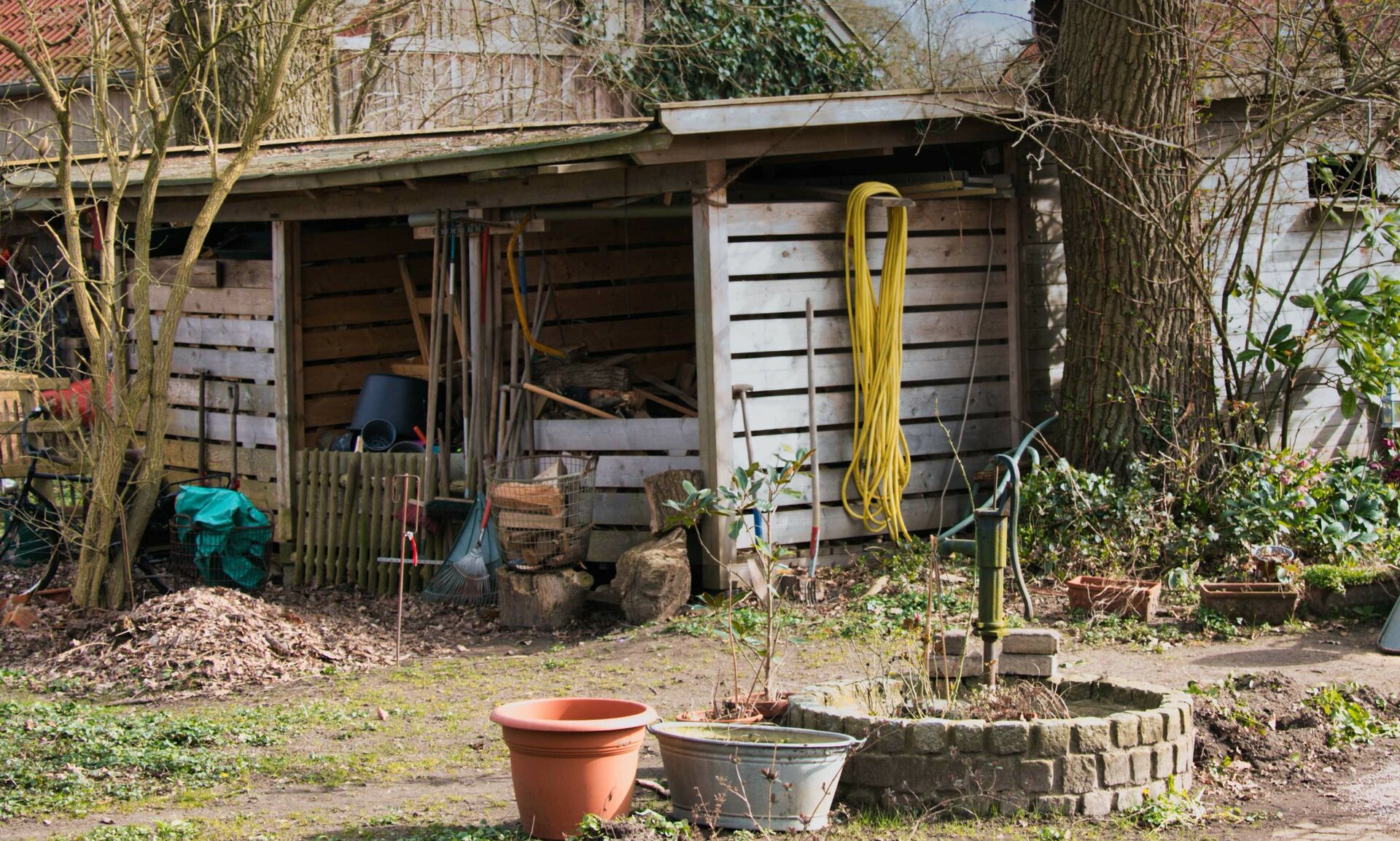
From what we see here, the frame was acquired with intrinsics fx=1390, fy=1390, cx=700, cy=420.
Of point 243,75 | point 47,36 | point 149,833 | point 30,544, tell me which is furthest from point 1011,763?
point 47,36

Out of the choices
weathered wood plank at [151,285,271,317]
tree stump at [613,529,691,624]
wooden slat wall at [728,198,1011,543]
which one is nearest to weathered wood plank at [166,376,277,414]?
weathered wood plank at [151,285,271,317]

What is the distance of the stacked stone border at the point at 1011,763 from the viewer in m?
4.77

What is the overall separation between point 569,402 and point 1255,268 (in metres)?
4.86

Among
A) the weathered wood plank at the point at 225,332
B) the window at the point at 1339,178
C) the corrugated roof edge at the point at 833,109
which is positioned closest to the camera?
the corrugated roof edge at the point at 833,109

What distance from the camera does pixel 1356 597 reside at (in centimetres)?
775

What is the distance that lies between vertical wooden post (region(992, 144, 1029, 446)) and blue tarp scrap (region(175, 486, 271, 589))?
5.34 m

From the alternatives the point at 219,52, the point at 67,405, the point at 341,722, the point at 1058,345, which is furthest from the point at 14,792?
the point at 219,52

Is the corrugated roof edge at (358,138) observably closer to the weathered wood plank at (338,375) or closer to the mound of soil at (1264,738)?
the weathered wood plank at (338,375)

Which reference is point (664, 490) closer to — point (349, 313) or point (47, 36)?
point (349, 313)

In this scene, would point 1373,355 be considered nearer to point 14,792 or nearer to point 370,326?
point 370,326

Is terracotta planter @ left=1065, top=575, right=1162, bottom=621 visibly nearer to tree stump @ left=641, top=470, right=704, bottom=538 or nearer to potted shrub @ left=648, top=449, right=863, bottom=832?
tree stump @ left=641, top=470, right=704, bottom=538

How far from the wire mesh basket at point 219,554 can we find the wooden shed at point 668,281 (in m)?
0.46

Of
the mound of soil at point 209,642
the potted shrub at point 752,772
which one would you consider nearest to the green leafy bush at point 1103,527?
the mound of soil at point 209,642

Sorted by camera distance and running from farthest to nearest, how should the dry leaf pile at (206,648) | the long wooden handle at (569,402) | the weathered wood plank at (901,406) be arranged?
the long wooden handle at (569,402)
the weathered wood plank at (901,406)
the dry leaf pile at (206,648)
